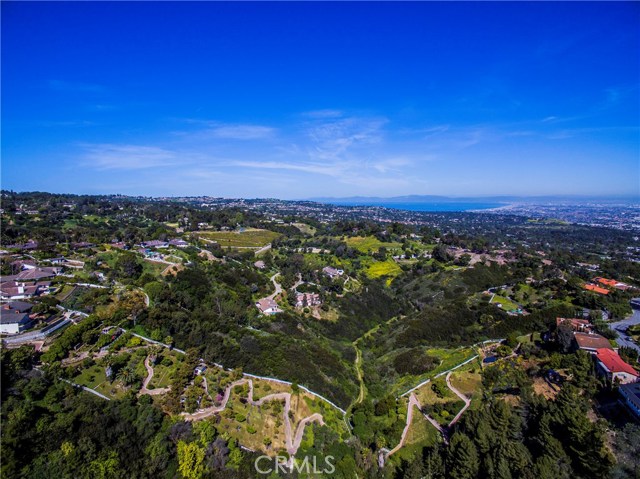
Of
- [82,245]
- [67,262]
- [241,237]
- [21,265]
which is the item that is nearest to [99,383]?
[21,265]

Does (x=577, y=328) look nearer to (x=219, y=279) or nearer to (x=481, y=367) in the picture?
(x=481, y=367)

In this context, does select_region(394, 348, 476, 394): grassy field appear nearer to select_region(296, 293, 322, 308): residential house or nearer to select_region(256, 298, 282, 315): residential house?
select_region(296, 293, 322, 308): residential house

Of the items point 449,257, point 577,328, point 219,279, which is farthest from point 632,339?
point 219,279

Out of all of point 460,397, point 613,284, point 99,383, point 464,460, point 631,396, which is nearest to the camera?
point 464,460

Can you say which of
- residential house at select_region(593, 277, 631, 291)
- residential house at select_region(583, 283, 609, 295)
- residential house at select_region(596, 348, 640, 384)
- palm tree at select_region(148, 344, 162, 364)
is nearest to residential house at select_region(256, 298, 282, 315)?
palm tree at select_region(148, 344, 162, 364)

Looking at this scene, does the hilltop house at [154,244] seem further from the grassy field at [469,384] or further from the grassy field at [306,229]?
the grassy field at [469,384]

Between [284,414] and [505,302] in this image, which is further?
[505,302]

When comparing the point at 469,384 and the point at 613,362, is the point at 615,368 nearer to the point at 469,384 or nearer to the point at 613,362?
the point at 613,362
